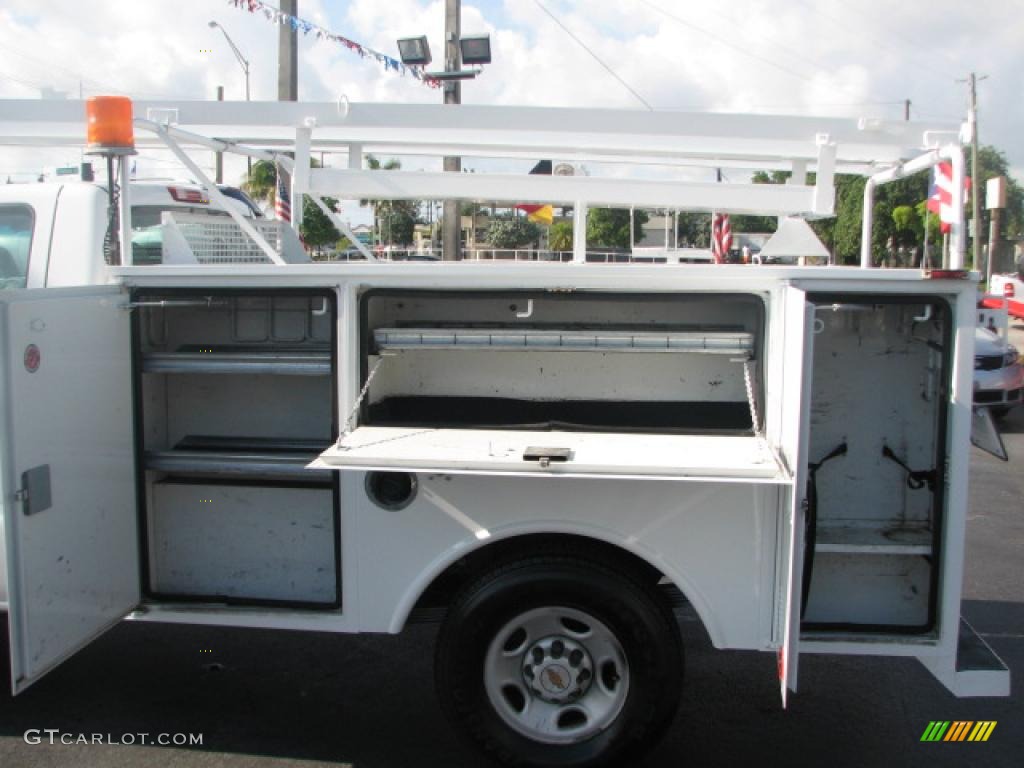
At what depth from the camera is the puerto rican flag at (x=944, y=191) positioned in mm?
3483

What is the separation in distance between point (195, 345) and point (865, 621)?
3.05m

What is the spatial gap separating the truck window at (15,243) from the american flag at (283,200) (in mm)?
1405

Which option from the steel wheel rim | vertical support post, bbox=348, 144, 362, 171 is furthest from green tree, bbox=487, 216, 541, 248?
the steel wheel rim

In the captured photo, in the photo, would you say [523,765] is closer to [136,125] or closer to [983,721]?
[983,721]

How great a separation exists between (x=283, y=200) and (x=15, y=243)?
1.56m

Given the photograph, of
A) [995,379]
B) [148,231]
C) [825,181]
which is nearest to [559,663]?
[825,181]

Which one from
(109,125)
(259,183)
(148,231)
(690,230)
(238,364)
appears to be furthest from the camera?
(690,230)

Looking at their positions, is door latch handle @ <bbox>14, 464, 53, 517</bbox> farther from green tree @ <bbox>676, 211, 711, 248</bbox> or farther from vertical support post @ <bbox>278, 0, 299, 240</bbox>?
vertical support post @ <bbox>278, 0, 299, 240</bbox>

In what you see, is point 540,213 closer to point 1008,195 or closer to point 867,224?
point 867,224

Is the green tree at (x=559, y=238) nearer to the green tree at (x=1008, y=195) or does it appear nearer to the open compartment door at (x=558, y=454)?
the open compartment door at (x=558, y=454)

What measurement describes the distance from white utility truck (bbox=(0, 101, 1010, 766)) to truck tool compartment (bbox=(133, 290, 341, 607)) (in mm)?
14

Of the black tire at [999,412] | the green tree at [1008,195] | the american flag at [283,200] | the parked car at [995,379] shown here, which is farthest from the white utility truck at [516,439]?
the green tree at [1008,195]

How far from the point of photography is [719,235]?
224 inches

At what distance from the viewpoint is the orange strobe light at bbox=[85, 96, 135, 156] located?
3562 mm
